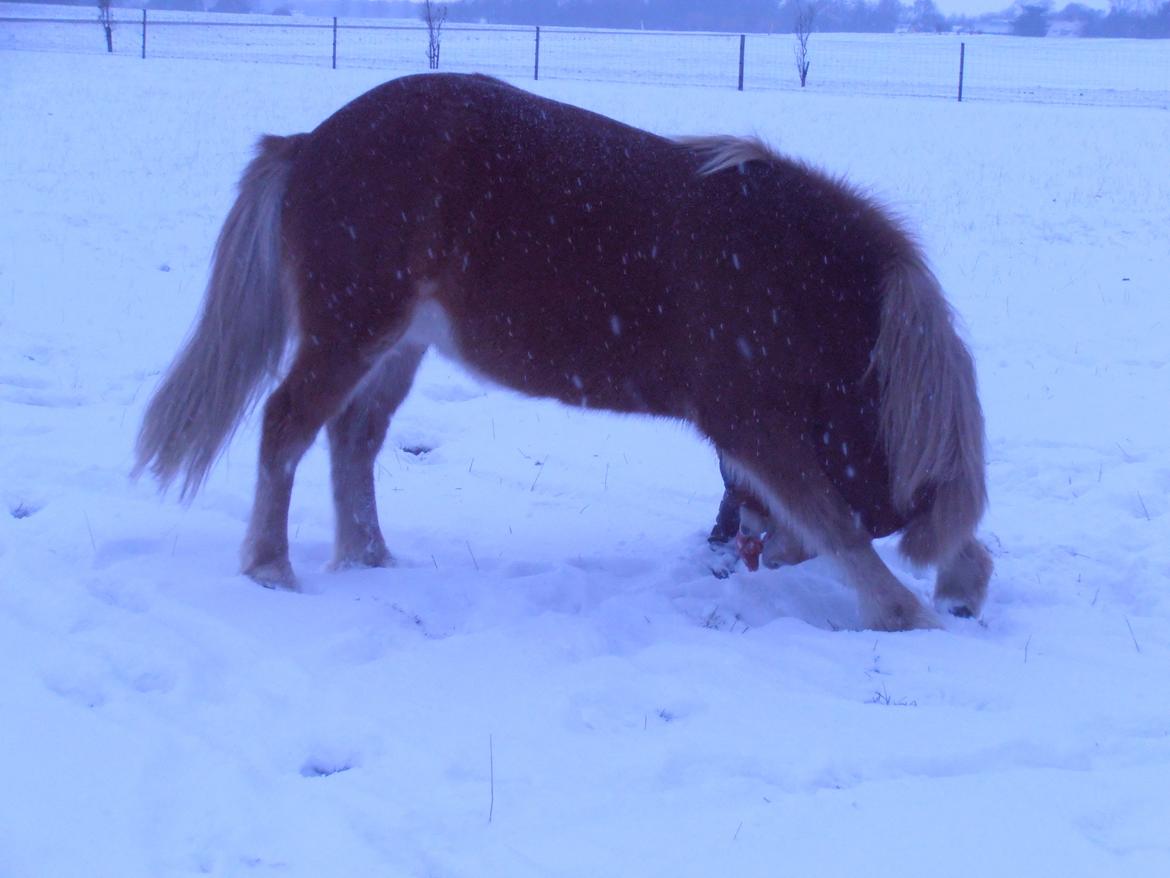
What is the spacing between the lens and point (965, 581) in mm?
4023

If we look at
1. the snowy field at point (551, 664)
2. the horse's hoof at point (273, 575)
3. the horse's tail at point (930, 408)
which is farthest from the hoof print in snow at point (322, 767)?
the horse's tail at point (930, 408)

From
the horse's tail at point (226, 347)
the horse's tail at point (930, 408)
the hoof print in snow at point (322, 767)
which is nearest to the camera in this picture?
the hoof print in snow at point (322, 767)

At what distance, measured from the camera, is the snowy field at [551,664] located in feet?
7.90

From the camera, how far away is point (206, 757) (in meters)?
2.68

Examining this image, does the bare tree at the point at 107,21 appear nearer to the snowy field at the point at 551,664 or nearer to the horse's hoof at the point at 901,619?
the snowy field at the point at 551,664

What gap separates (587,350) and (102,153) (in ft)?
43.5

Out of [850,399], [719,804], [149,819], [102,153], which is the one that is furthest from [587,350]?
[102,153]

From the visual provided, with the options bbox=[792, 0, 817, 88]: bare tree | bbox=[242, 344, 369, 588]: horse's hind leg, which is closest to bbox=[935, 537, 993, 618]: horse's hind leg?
bbox=[242, 344, 369, 588]: horse's hind leg

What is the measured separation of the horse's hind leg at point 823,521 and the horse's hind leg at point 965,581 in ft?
0.64

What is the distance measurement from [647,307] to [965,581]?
1529 millimetres

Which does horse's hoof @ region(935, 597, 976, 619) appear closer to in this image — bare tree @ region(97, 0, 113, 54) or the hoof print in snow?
the hoof print in snow

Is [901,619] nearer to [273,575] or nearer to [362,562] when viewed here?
[362,562]

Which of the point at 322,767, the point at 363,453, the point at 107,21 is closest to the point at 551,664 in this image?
the point at 322,767

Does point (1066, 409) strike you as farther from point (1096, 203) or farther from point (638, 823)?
point (1096, 203)
